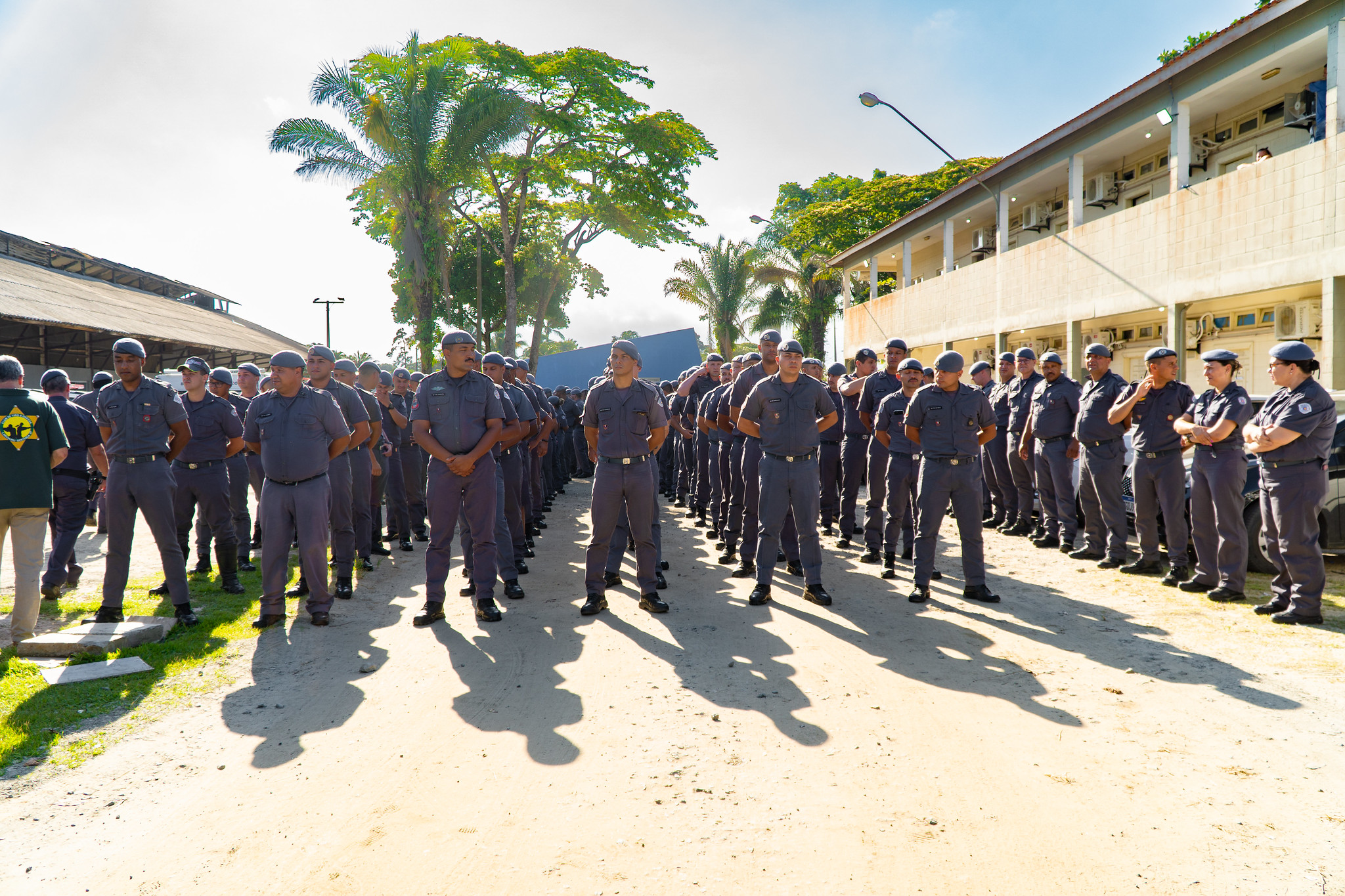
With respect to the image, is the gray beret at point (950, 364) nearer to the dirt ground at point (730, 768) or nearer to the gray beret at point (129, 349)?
the dirt ground at point (730, 768)

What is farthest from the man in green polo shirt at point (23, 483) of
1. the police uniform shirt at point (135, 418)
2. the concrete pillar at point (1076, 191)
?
the concrete pillar at point (1076, 191)

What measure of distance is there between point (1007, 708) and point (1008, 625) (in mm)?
1786

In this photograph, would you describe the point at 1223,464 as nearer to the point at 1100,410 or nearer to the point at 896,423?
the point at 1100,410

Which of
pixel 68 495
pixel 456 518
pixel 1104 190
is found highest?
pixel 1104 190

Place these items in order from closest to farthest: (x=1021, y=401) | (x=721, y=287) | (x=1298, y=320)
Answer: (x=1021, y=401) < (x=1298, y=320) < (x=721, y=287)

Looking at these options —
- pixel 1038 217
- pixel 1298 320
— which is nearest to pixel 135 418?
pixel 1298 320

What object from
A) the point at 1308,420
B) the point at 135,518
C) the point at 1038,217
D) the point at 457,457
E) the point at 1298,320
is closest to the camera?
the point at 1308,420

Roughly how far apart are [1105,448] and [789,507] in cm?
363

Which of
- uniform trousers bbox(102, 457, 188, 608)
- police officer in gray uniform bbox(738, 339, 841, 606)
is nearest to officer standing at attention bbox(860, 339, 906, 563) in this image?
police officer in gray uniform bbox(738, 339, 841, 606)

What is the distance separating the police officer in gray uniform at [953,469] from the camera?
6648 mm

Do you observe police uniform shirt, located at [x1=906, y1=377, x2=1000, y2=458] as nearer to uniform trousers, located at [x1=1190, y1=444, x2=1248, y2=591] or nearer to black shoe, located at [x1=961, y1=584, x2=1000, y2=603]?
black shoe, located at [x1=961, y1=584, x2=1000, y2=603]

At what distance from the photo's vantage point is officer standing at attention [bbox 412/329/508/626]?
625cm

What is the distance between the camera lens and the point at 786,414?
22.3ft

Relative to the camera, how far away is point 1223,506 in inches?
259
